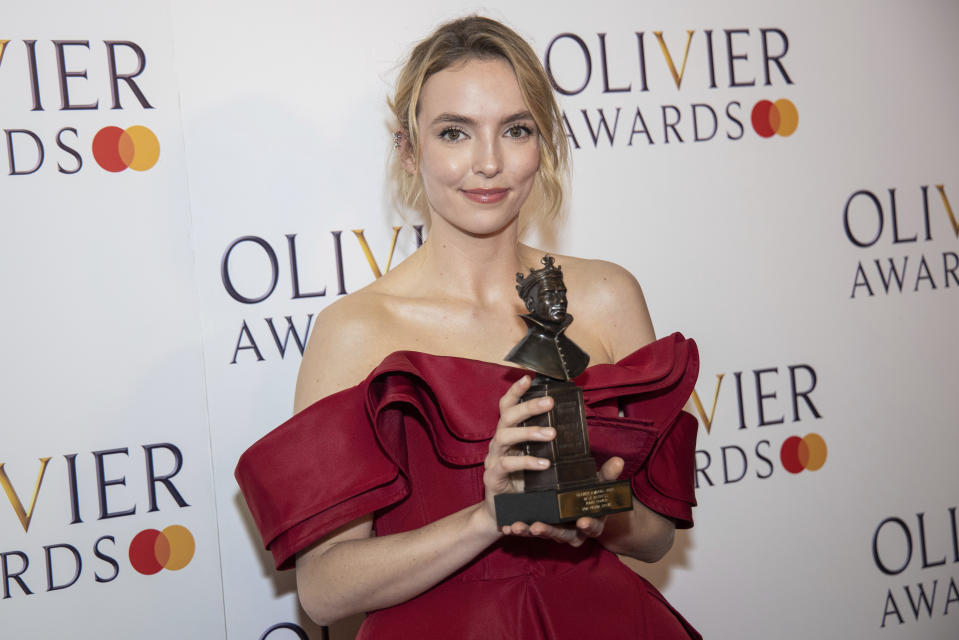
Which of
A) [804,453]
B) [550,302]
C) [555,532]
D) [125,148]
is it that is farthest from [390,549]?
[804,453]

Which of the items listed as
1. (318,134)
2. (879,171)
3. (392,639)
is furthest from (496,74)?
(879,171)

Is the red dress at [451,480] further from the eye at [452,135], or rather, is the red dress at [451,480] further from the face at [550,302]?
the eye at [452,135]

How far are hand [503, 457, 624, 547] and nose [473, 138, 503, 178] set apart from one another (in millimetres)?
561

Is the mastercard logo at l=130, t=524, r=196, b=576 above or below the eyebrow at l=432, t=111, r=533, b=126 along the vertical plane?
below

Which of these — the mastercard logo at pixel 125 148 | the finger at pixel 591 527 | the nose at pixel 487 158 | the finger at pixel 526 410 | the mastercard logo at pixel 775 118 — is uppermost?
the mastercard logo at pixel 775 118

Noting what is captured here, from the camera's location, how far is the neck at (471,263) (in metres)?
1.78

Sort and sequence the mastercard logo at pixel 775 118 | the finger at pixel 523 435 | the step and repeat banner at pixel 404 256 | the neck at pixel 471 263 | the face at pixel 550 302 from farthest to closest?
the mastercard logo at pixel 775 118 < the step and repeat banner at pixel 404 256 < the neck at pixel 471 263 < the face at pixel 550 302 < the finger at pixel 523 435

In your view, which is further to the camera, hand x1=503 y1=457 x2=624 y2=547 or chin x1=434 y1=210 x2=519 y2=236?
chin x1=434 y1=210 x2=519 y2=236

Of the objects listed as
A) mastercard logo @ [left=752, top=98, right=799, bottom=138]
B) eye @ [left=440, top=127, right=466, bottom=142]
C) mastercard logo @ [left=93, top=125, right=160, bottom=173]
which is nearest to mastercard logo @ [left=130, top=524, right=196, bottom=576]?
mastercard logo @ [left=93, top=125, right=160, bottom=173]

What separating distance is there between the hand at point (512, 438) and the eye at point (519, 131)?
0.58 m

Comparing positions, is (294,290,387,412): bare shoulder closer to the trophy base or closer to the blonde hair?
the blonde hair

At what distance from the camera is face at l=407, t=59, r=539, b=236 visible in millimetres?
1637

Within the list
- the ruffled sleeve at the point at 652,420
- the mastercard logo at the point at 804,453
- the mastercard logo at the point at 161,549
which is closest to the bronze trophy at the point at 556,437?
the ruffled sleeve at the point at 652,420

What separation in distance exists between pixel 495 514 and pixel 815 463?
4.65ft
